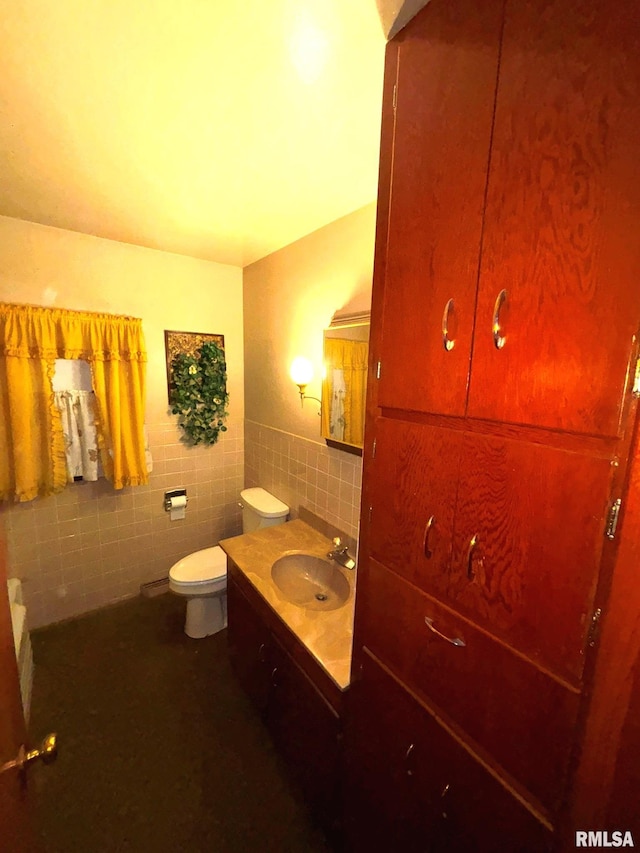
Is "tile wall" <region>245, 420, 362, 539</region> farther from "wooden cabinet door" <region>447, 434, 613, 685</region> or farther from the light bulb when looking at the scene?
"wooden cabinet door" <region>447, 434, 613, 685</region>

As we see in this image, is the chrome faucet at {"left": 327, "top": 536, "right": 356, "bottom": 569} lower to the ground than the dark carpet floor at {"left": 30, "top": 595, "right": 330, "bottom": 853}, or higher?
higher

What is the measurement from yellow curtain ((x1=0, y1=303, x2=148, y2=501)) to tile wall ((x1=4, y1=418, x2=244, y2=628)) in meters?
0.19

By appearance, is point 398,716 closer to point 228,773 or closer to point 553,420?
point 553,420

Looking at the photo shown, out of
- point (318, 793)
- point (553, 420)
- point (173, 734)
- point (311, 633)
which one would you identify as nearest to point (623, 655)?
point (553, 420)

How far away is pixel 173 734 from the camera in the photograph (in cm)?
161

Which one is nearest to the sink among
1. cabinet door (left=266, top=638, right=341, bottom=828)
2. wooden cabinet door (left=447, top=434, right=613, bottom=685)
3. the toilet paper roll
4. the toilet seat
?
cabinet door (left=266, top=638, right=341, bottom=828)

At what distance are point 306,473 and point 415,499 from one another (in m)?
1.33

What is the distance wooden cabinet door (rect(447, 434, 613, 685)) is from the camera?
546 mm

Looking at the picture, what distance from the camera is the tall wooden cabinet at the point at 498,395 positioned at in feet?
1.65

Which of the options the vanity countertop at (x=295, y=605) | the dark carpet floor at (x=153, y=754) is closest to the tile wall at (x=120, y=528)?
the dark carpet floor at (x=153, y=754)

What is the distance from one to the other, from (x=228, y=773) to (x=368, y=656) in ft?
3.71

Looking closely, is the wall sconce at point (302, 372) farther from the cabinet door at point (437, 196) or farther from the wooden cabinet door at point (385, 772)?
the wooden cabinet door at point (385, 772)

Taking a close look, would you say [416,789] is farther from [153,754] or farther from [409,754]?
[153,754]

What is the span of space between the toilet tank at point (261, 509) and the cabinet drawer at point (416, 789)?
1269mm
